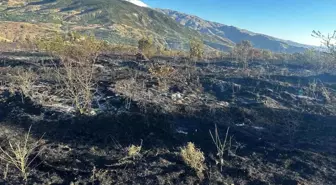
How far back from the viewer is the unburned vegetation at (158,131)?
9852 mm

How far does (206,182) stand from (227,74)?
19.3m

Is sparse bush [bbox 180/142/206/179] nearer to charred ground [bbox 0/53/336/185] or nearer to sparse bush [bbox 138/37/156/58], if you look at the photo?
charred ground [bbox 0/53/336/185]

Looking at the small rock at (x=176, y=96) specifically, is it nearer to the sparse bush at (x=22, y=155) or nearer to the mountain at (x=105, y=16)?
the sparse bush at (x=22, y=155)

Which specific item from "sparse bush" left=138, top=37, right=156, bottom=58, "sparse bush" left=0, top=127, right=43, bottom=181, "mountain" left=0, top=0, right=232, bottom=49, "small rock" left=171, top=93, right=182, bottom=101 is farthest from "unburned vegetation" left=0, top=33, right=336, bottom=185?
"mountain" left=0, top=0, right=232, bottom=49

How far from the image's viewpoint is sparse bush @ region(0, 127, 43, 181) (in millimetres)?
8758

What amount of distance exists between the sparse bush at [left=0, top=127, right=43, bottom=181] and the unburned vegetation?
0.12 feet

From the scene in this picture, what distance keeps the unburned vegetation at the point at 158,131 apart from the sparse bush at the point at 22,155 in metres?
0.04

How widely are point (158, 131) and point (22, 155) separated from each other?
5.44 metres

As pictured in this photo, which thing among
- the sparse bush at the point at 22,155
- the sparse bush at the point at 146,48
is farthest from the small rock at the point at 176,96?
the sparse bush at the point at 146,48

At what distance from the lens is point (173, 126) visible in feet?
45.0

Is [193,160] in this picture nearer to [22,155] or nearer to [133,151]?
[133,151]

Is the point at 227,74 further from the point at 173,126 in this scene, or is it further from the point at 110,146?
the point at 110,146

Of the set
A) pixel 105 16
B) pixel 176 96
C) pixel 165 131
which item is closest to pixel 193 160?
pixel 165 131

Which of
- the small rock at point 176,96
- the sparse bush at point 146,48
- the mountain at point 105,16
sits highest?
the mountain at point 105,16
